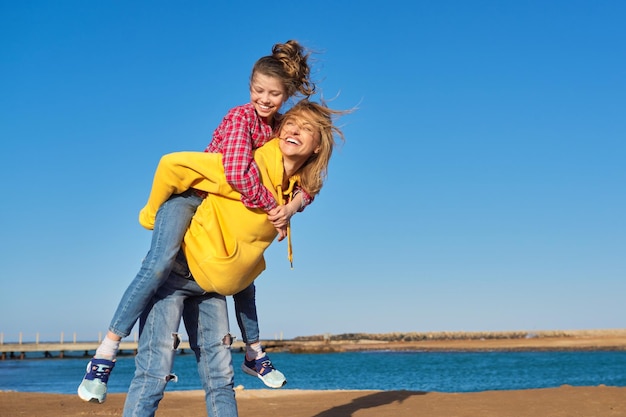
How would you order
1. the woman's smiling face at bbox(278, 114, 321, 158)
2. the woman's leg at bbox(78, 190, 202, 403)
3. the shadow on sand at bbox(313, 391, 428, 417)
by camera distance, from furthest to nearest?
the shadow on sand at bbox(313, 391, 428, 417) < the woman's smiling face at bbox(278, 114, 321, 158) < the woman's leg at bbox(78, 190, 202, 403)

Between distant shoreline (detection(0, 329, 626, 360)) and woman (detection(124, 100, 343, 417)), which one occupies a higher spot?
woman (detection(124, 100, 343, 417))

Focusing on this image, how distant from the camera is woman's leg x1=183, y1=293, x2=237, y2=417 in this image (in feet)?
14.8

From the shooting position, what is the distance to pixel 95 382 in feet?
13.1

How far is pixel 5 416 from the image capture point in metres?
8.28

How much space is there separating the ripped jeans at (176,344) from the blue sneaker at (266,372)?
302 mm

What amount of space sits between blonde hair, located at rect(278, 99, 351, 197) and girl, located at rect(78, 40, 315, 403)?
3.2 inches

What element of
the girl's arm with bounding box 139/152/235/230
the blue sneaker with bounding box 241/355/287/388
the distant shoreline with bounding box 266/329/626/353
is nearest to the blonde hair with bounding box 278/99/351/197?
the girl's arm with bounding box 139/152/235/230

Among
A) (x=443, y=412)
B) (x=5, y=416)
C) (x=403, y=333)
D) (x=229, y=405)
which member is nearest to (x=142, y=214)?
(x=229, y=405)

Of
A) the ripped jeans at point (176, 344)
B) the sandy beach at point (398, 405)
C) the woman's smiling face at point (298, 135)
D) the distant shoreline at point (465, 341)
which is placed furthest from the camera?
the distant shoreline at point (465, 341)

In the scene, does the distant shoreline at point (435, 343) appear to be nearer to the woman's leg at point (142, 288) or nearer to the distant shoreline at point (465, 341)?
the distant shoreline at point (465, 341)

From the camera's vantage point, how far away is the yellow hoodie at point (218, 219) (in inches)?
160

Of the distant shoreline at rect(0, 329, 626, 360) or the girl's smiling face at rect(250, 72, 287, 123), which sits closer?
the girl's smiling face at rect(250, 72, 287, 123)

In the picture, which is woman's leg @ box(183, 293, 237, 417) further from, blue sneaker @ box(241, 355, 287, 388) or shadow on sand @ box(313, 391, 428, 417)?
shadow on sand @ box(313, 391, 428, 417)

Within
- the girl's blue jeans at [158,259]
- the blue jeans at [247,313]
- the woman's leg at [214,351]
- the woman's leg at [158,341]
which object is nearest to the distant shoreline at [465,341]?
the blue jeans at [247,313]
